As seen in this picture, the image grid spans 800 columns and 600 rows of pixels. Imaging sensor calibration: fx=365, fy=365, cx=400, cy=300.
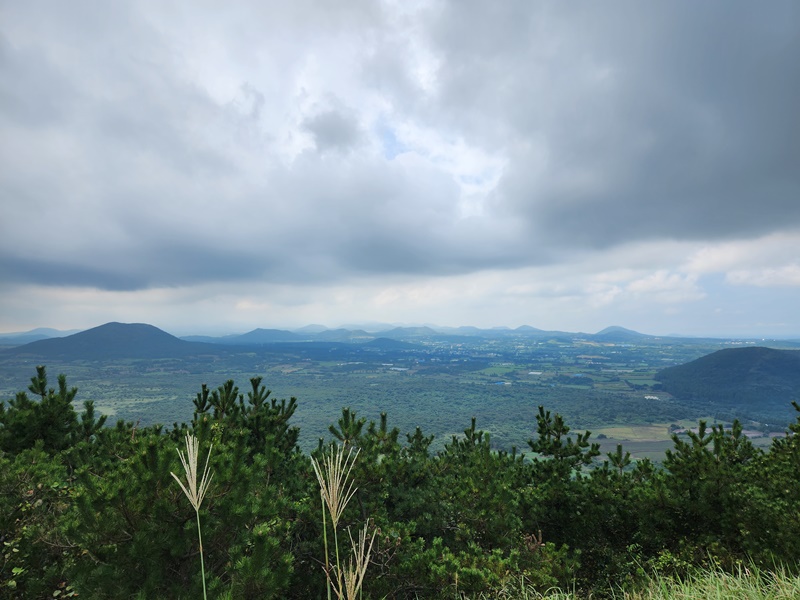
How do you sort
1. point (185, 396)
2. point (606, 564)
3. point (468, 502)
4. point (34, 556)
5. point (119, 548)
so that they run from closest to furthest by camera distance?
point (119, 548), point (34, 556), point (468, 502), point (606, 564), point (185, 396)

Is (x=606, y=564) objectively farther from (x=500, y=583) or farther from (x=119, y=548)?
(x=119, y=548)

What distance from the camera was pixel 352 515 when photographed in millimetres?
6688

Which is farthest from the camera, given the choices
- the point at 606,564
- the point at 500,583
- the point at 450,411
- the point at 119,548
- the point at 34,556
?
the point at 450,411

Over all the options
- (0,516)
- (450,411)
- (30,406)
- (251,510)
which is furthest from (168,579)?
(450,411)

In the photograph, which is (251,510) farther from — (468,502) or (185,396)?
(185,396)

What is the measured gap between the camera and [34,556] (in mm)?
5641

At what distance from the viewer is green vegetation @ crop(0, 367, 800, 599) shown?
452 centimetres

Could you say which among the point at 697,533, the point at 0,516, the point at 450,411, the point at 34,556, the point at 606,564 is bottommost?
the point at 450,411

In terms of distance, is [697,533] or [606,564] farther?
[606,564]

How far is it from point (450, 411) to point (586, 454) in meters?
158

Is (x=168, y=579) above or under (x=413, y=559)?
above

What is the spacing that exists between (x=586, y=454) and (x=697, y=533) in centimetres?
375

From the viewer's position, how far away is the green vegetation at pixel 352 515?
4520 mm

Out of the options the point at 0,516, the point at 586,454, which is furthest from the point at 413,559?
the point at 586,454
